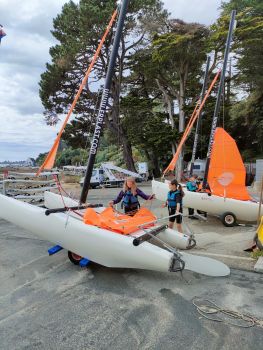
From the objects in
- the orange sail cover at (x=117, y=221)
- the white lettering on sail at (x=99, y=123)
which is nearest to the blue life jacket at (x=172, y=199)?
the orange sail cover at (x=117, y=221)

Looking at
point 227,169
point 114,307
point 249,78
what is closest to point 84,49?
point 249,78

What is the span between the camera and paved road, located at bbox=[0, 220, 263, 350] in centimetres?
395

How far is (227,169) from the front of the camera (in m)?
11.0

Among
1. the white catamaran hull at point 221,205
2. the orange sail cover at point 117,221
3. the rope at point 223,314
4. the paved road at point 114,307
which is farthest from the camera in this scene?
the white catamaran hull at point 221,205

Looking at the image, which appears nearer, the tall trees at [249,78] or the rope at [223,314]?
the rope at [223,314]

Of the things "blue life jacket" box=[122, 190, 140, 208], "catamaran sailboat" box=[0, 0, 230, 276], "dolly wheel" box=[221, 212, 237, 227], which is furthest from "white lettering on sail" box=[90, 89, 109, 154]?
"dolly wheel" box=[221, 212, 237, 227]

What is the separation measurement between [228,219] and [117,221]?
5504 millimetres

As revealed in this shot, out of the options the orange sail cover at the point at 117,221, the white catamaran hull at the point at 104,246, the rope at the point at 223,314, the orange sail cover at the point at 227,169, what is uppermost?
the orange sail cover at the point at 227,169

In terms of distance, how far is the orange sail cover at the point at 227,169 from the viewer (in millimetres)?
10945

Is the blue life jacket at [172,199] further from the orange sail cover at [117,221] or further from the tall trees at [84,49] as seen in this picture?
the tall trees at [84,49]

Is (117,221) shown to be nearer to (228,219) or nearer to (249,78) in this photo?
(228,219)

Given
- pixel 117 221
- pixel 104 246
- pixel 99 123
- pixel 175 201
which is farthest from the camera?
pixel 175 201

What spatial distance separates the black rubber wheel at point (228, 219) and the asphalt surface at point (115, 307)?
16.1 ft

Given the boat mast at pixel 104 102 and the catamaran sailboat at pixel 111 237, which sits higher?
the boat mast at pixel 104 102
